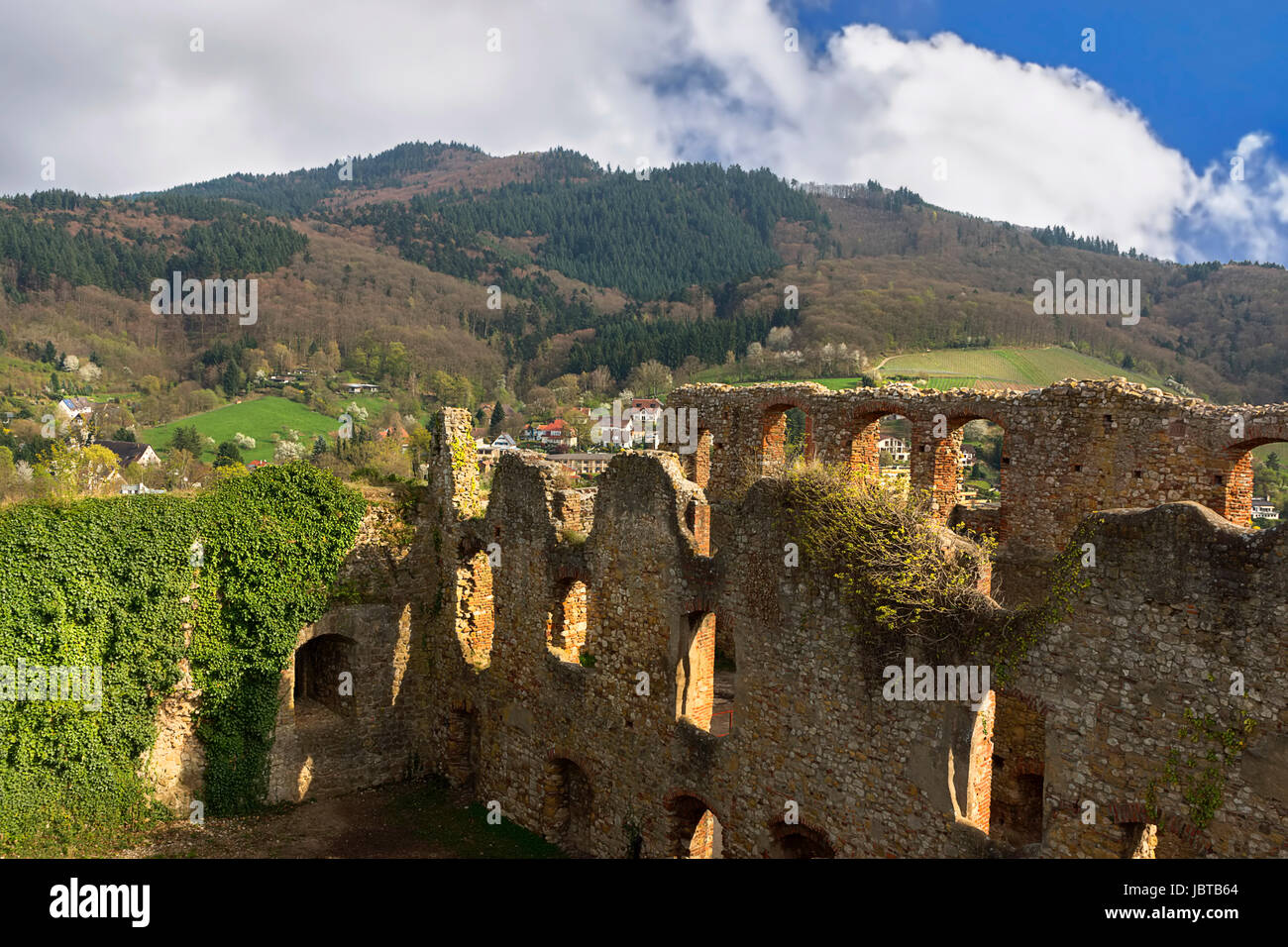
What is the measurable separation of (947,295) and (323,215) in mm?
84973

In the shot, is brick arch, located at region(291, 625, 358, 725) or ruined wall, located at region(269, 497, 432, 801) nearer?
ruined wall, located at region(269, 497, 432, 801)

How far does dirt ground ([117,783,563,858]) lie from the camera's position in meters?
16.2

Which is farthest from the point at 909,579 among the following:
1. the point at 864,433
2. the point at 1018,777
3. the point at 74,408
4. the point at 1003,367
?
the point at 74,408

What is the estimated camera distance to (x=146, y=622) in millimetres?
16328

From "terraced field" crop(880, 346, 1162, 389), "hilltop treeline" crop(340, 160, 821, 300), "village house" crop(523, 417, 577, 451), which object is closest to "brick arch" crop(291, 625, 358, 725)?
"terraced field" crop(880, 346, 1162, 389)

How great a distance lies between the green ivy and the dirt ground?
0.64m

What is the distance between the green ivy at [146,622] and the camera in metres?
15.3

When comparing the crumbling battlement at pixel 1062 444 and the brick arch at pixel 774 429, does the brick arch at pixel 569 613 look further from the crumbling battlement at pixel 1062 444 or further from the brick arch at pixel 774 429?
the brick arch at pixel 774 429

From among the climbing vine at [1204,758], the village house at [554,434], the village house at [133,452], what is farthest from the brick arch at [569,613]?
the village house at [554,434]

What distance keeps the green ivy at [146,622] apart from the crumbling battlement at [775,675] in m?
1.00

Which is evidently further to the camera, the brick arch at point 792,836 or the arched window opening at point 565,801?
the arched window opening at point 565,801

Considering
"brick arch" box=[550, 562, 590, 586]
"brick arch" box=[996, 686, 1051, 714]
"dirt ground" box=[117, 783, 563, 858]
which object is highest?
"brick arch" box=[550, 562, 590, 586]

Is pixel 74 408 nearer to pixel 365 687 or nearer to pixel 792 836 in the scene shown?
pixel 365 687

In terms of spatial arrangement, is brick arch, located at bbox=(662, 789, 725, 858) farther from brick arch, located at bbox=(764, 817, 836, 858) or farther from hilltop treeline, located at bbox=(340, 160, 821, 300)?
hilltop treeline, located at bbox=(340, 160, 821, 300)
